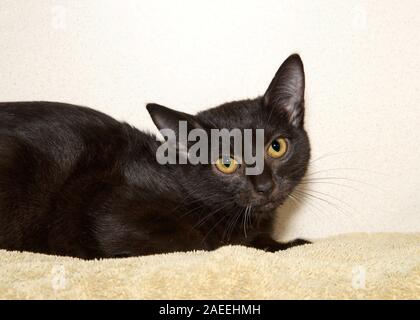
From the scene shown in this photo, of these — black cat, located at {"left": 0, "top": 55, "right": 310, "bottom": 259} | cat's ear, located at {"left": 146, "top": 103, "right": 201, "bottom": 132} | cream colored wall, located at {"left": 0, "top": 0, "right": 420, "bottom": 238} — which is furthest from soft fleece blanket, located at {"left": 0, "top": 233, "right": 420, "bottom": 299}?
cream colored wall, located at {"left": 0, "top": 0, "right": 420, "bottom": 238}

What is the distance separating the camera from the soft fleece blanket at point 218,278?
3.66ft

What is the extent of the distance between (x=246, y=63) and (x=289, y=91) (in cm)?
39

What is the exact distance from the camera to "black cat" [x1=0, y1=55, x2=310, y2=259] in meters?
1.59

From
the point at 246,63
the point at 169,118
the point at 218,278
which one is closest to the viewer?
the point at 218,278

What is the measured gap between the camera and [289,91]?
1.80m

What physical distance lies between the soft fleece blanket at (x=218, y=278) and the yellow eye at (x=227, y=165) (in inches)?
16.4

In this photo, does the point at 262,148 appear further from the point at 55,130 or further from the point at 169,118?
the point at 55,130

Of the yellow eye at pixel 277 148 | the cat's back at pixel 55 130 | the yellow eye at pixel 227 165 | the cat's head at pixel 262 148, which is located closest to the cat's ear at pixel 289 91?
the cat's head at pixel 262 148

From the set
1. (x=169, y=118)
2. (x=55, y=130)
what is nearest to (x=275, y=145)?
(x=169, y=118)

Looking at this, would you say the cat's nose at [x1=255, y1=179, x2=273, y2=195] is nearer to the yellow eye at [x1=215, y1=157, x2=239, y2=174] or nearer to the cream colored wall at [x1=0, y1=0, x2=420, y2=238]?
the yellow eye at [x1=215, y1=157, x2=239, y2=174]

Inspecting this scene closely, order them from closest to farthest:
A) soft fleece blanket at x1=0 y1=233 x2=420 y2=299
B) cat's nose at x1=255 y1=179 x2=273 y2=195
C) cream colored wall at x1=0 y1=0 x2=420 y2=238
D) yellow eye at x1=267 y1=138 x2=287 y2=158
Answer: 1. soft fleece blanket at x1=0 y1=233 x2=420 y2=299
2. cat's nose at x1=255 y1=179 x2=273 y2=195
3. yellow eye at x1=267 y1=138 x2=287 y2=158
4. cream colored wall at x1=0 y1=0 x2=420 y2=238

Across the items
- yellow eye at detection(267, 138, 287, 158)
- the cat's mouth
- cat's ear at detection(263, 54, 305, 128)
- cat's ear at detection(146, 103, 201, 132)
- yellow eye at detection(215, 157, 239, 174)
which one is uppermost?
cat's ear at detection(263, 54, 305, 128)

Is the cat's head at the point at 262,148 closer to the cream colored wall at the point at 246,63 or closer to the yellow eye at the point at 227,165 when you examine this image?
the yellow eye at the point at 227,165
